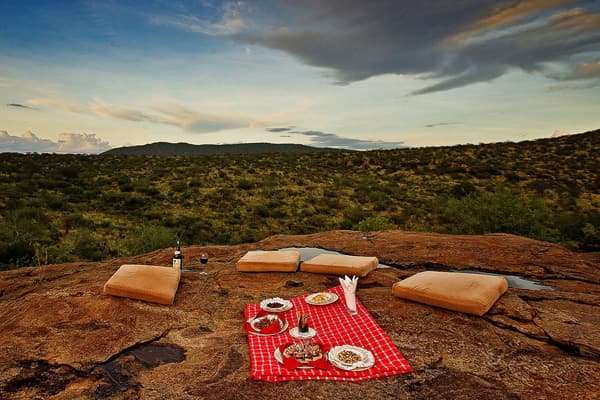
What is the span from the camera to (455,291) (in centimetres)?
425

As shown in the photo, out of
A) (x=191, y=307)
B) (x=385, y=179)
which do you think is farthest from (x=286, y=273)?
(x=385, y=179)

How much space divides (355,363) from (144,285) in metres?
3.06

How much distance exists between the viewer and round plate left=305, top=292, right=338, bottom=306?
14.4ft

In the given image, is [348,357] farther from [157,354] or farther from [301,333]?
[157,354]

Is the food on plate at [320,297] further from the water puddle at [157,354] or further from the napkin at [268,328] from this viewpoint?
the water puddle at [157,354]

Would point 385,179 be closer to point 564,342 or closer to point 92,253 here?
point 92,253

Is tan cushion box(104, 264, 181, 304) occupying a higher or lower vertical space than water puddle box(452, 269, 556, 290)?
higher

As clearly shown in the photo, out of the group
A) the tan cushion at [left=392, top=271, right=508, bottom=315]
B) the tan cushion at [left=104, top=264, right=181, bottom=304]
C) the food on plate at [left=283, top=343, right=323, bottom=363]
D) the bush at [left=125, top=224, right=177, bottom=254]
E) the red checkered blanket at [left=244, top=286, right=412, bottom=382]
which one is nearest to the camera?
the red checkered blanket at [left=244, top=286, right=412, bottom=382]

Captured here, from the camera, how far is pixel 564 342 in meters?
3.46

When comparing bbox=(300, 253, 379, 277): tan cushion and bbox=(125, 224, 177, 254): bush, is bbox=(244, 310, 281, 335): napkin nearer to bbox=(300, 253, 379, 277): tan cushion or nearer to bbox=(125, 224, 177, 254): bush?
bbox=(300, 253, 379, 277): tan cushion

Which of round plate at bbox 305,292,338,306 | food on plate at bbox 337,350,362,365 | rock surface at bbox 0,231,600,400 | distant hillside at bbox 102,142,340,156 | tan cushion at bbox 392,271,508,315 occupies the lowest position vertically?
rock surface at bbox 0,231,600,400

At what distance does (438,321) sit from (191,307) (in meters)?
3.00

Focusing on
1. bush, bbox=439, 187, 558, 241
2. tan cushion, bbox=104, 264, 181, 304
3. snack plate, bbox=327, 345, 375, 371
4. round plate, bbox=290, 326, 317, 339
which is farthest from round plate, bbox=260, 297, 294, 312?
bush, bbox=439, 187, 558, 241

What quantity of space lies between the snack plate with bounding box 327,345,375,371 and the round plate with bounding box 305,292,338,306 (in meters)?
1.17
